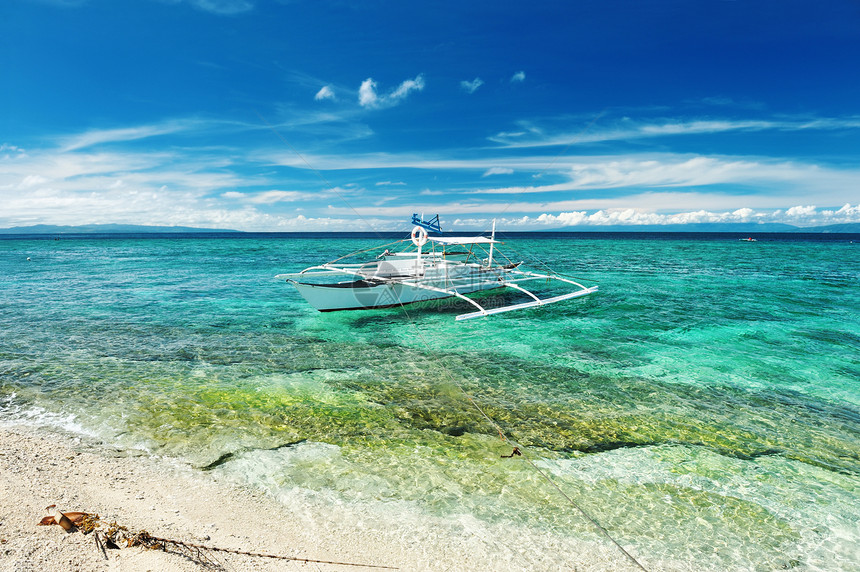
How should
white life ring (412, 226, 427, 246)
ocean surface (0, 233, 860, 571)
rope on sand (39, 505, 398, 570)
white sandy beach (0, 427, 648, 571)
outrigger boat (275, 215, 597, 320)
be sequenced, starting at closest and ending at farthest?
white sandy beach (0, 427, 648, 571) < rope on sand (39, 505, 398, 570) < ocean surface (0, 233, 860, 571) < outrigger boat (275, 215, 597, 320) < white life ring (412, 226, 427, 246)

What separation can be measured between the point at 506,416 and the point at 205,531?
5200 mm

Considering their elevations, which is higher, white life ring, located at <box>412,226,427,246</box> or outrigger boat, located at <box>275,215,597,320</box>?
white life ring, located at <box>412,226,427,246</box>

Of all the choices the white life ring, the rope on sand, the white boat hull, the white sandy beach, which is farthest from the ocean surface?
the white life ring

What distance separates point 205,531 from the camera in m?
4.45

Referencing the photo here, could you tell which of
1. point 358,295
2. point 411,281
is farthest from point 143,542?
point 411,281

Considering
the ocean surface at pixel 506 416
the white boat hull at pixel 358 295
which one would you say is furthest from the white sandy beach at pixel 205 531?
the white boat hull at pixel 358 295

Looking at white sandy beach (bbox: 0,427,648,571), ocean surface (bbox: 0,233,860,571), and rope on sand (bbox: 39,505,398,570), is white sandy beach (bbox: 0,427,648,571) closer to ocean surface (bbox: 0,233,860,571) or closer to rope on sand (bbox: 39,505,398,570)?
rope on sand (bbox: 39,505,398,570)

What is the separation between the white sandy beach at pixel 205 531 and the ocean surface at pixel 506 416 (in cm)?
17

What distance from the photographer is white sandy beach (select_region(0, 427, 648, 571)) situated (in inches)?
154

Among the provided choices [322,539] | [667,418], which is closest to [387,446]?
[322,539]

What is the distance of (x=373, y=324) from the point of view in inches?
624

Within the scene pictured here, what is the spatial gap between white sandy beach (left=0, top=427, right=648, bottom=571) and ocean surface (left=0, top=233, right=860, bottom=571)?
17cm

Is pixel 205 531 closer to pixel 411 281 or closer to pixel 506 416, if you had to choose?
pixel 506 416

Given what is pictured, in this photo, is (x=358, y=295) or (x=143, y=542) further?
(x=358, y=295)
